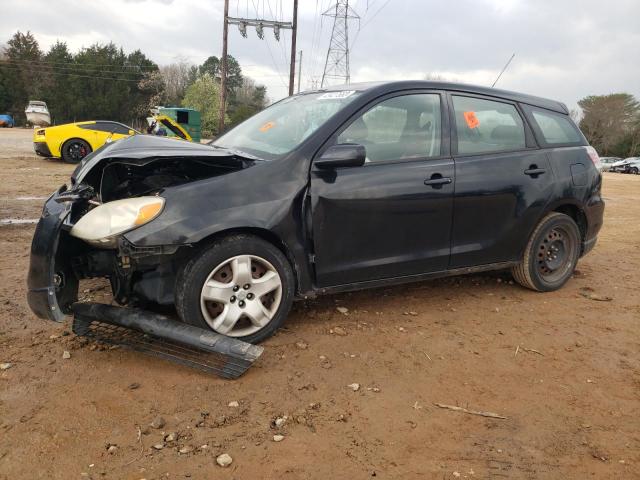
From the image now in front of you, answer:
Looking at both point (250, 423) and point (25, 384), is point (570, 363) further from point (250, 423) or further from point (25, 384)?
point (25, 384)

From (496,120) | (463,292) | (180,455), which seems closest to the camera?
(180,455)

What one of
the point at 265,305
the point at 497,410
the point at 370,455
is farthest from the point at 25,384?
the point at 497,410

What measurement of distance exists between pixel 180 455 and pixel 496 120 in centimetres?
330

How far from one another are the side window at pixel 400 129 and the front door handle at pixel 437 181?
0.17 meters

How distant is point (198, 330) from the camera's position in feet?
9.21

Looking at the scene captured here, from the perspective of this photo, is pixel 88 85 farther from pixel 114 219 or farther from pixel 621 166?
pixel 114 219

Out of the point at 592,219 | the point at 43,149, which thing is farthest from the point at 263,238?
the point at 43,149

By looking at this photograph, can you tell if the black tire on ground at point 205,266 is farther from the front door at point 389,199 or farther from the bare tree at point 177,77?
the bare tree at point 177,77

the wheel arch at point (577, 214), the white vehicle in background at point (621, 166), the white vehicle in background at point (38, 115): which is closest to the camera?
the wheel arch at point (577, 214)

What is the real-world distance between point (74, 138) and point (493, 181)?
Result: 1354 centimetres

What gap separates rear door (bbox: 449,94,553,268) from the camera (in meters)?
3.71

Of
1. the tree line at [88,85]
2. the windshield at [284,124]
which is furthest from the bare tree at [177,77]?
the windshield at [284,124]

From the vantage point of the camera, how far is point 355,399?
8.56 feet

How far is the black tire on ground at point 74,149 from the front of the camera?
14250 mm
